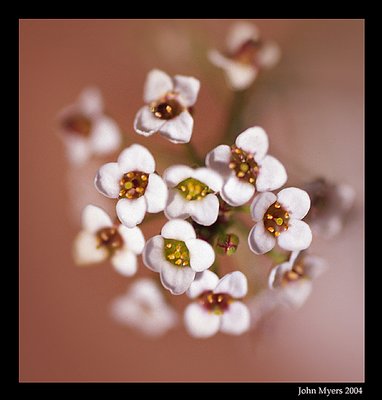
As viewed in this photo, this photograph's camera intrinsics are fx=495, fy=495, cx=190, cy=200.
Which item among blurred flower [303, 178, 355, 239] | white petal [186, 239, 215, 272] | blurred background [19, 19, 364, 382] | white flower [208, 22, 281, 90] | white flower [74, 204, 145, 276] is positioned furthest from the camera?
blurred background [19, 19, 364, 382]

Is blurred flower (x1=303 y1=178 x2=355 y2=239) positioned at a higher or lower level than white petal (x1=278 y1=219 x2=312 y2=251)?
higher

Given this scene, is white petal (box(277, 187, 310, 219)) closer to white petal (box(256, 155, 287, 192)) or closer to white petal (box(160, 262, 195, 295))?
white petal (box(256, 155, 287, 192))

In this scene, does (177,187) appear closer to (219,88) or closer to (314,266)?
(314,266)

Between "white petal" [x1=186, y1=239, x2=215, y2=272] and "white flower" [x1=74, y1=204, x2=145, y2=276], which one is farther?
"white flower" [x1=74, y1=204, x2=145, y2=276]

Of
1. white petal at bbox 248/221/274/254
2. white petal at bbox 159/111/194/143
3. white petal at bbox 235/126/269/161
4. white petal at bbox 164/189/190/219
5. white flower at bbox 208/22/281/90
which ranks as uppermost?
white flower at bbox 208/22/281/90

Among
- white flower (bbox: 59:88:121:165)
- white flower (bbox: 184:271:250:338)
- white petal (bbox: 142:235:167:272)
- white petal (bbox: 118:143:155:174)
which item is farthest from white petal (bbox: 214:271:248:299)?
white flower (bbox: 59:88:121:165)

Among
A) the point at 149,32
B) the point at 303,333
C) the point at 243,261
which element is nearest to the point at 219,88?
the point at 149,32
